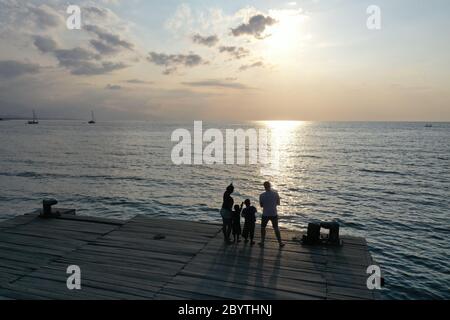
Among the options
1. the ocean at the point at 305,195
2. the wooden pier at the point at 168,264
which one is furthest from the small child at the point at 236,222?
the ocean at the point at 305,195

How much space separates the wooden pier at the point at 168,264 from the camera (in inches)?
330

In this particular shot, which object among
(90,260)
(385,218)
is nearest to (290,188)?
(385,218)

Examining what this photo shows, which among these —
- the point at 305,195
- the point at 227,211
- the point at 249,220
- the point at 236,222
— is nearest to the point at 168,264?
the point at 227,211

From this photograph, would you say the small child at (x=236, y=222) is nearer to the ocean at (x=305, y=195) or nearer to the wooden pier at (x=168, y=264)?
the wooden pier at (x=168, y=264)

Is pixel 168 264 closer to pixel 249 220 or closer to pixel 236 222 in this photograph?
pixel 236 222

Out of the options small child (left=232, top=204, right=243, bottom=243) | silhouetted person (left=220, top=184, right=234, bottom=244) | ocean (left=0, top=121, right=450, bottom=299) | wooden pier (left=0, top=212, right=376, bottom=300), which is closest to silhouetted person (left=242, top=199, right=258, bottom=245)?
small child (left=232, top=204, right=243, bottom=243)

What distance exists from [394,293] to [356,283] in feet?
23.0

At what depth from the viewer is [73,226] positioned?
13945mm

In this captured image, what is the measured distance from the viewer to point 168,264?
10.1 m

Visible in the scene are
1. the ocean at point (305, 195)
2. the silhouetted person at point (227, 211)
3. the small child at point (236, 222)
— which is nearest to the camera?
the silhouetted person at point (227, 211)

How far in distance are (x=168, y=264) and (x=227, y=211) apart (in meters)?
2.86

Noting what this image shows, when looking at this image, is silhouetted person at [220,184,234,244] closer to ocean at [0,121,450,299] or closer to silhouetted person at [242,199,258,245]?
silhouetted person at [242,199,258,245]

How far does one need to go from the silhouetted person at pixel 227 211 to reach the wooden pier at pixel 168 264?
0.39 meters

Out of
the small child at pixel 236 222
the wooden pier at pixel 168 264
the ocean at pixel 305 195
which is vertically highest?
the small child at pixel 236 222
